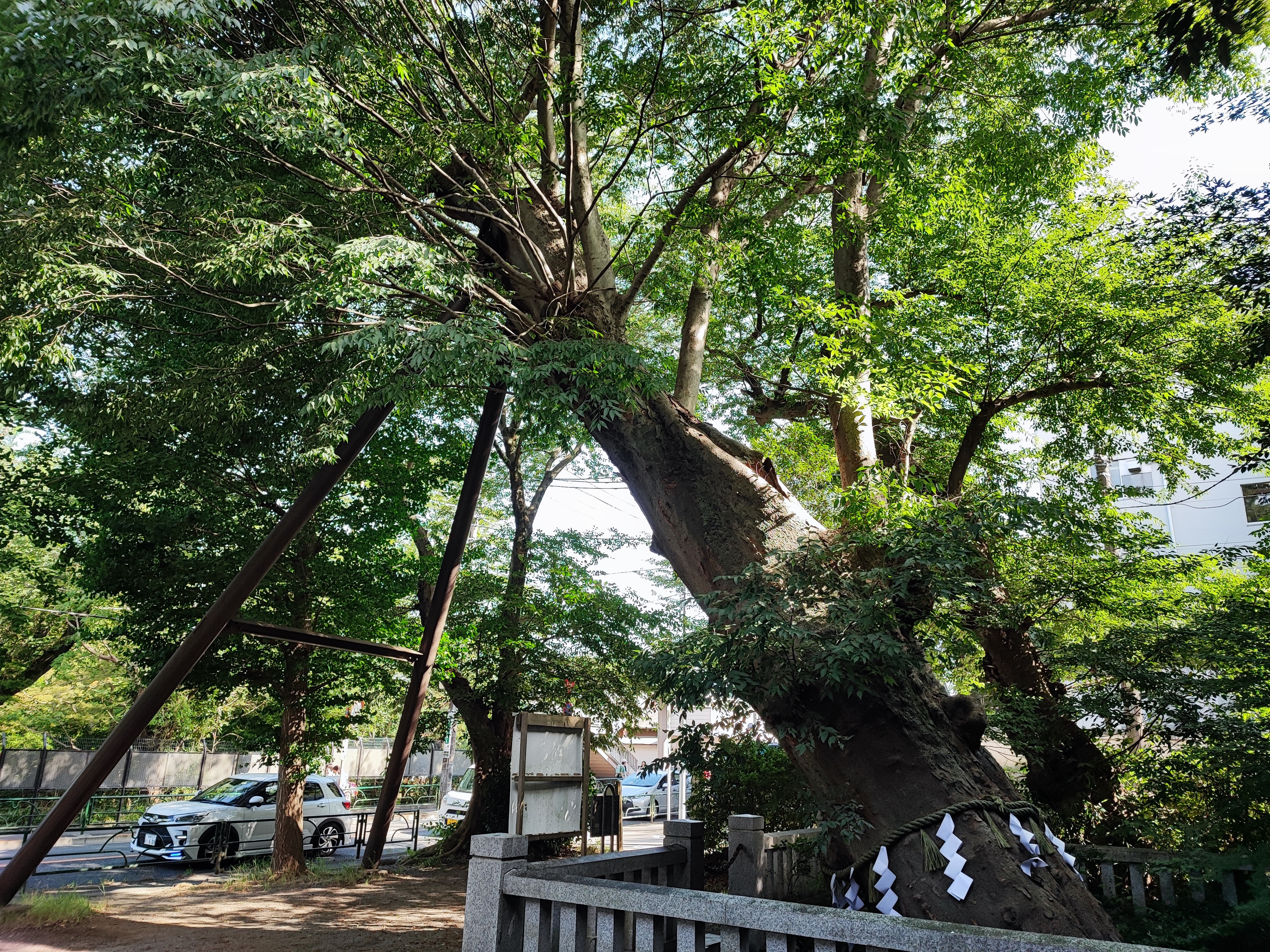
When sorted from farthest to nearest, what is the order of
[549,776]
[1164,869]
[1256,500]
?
[1256,500], [549,776], [1164,869]

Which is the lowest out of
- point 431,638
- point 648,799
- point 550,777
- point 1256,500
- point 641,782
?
point 648,799

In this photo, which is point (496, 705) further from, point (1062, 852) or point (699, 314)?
point (1062, 852)

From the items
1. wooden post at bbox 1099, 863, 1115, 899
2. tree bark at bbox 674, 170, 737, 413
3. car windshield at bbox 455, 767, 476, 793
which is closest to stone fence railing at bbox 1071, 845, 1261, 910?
wooden post at bbox 1099, 863, 1115, 899

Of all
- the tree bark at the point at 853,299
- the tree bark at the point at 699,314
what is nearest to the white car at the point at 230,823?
the tree bark at the point at 699,314

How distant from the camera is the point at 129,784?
20.2 meters

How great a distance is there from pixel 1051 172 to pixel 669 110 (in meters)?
5.00

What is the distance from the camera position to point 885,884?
5.26 meters

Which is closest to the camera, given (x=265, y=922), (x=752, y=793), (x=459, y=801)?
(x=265, y=922)

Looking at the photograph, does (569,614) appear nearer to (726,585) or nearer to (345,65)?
(726,585)

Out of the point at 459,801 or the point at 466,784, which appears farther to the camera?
the point at 466,784

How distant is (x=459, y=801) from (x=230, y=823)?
5376mm

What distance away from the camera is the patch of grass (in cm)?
767

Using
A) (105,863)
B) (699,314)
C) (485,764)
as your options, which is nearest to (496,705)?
(485,764)

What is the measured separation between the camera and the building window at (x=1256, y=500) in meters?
22.5
